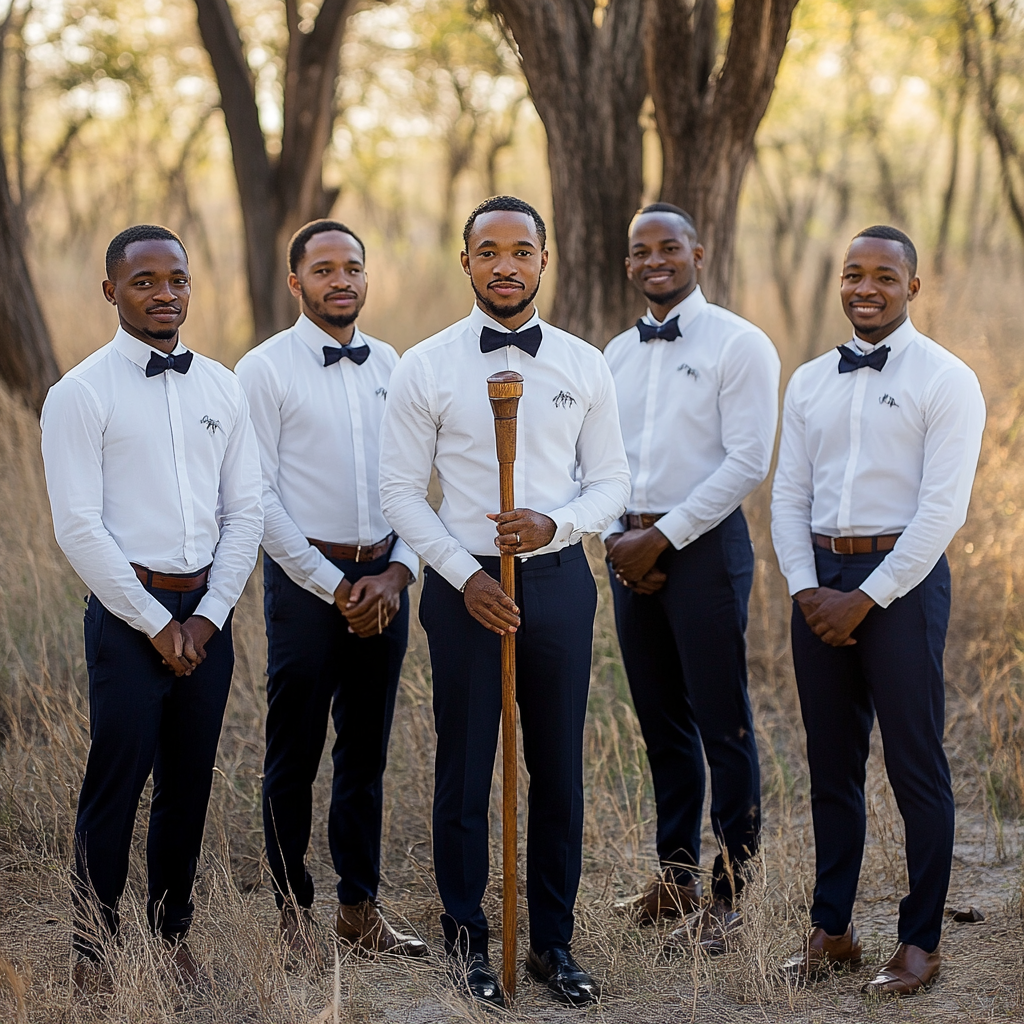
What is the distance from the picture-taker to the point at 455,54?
14148 millimetres

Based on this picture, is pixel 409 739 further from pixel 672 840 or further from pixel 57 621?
pixel 57 621

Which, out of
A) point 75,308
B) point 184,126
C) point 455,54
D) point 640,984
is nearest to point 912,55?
point 455,54

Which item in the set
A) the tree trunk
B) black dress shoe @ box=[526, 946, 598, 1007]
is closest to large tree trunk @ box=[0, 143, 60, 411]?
the tree trunk

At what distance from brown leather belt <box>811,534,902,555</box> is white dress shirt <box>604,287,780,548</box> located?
439 mm

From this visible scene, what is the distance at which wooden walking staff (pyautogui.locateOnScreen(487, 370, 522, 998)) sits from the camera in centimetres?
335

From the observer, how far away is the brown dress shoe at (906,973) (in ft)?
11.8

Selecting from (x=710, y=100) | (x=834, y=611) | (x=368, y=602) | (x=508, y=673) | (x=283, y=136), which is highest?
(x=283, y=136)

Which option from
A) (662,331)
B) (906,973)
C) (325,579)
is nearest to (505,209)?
(662,331)

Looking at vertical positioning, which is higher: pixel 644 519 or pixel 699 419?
pixel 699 419

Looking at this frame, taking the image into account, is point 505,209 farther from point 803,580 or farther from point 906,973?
point 906,973

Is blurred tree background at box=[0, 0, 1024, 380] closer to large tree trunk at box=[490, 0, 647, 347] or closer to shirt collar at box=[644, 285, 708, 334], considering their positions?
large tree trunk at box=[490, 0, 647, 347]

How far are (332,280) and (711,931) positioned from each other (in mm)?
2450

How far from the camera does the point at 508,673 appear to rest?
3473 mm

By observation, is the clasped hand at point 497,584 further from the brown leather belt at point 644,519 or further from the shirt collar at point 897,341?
the shirt collar at point 897,341
